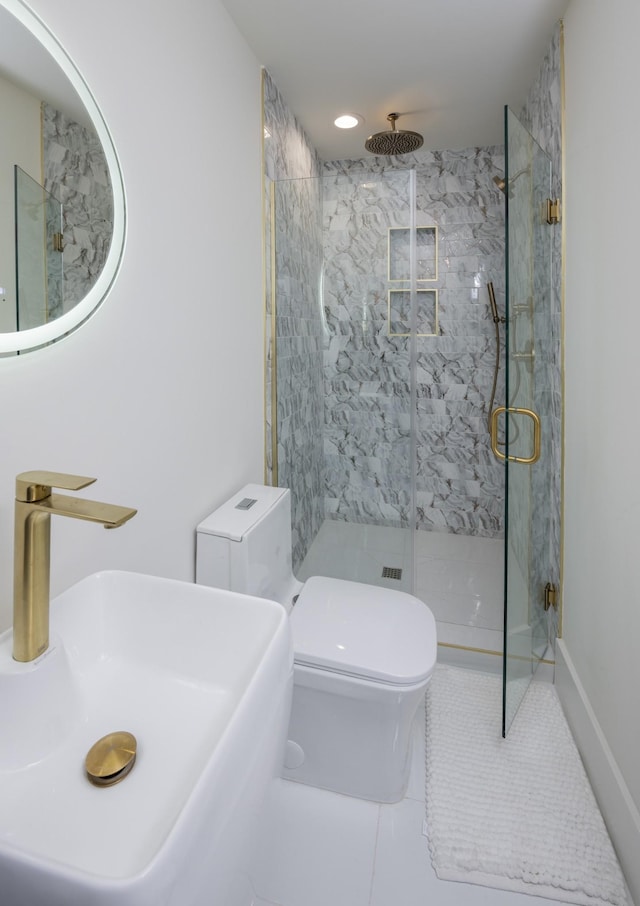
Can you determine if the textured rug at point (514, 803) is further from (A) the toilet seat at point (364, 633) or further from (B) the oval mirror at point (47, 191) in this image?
(B) the oval mirror at point (47, 191)

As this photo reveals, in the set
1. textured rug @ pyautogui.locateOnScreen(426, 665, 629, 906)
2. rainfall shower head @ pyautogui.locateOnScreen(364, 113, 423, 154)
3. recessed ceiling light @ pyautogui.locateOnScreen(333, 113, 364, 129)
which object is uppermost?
recessed ceiling light @ pyautogui.locateOnScreen(333, 113, 364, 129)

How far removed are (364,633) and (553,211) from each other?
173 centimetres

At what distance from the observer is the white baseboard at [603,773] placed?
1337 mm

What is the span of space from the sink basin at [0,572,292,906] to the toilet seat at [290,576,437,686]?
598 mm

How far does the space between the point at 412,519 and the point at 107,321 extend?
6.24 feet

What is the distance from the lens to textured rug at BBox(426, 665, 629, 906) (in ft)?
4.50

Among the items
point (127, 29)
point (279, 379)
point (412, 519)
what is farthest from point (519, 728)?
point (127, 29)

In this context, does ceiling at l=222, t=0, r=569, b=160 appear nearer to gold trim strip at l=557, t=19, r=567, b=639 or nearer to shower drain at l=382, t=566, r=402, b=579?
gold trim strip at l=557, t=19, r=567, b=639

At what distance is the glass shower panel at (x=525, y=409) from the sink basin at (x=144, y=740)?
1.01 metres

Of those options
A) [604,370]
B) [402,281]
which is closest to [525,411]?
[604,370]

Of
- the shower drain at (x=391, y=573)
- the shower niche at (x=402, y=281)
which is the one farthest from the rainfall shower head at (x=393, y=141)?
the shower drain at (x=391, y=573)

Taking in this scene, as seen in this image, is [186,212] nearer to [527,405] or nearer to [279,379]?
[279,379]

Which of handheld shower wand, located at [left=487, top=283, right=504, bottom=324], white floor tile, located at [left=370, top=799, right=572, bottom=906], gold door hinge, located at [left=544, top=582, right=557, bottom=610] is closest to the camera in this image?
white floor tile, located at [left=370, top=799, right=572, bottom=906]

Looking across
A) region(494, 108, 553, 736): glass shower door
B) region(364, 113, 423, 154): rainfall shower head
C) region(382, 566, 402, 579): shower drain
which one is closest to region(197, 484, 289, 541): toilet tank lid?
region(494, 108, 553, 736): glass shower door
